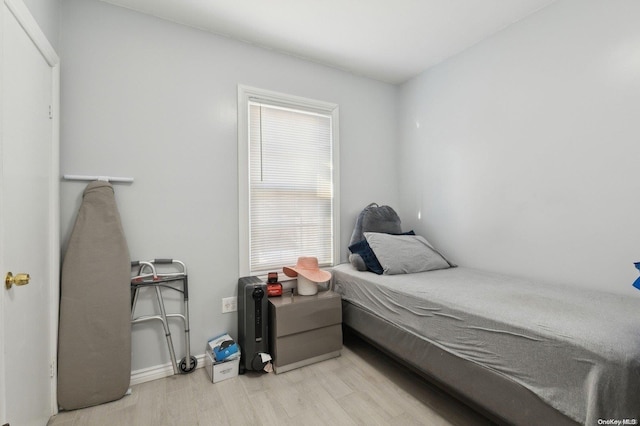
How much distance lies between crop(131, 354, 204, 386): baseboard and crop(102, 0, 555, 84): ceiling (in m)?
2.62

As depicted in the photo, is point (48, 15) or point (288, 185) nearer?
point (48, 15)

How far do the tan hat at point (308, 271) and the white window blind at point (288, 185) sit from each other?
175 mm

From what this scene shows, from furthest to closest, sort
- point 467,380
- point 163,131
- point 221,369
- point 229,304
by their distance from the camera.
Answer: point 229,304 → point 163,131 → point 221,369 → point 467,380

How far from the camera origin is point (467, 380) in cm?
151

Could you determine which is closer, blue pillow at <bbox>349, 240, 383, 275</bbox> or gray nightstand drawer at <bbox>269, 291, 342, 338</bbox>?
gray nightstand drawer at <bbox>269, 291, 342, 338</bbox>

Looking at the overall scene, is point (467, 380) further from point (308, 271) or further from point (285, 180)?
point (285, 180)

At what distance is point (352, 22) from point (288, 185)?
1.43 meters

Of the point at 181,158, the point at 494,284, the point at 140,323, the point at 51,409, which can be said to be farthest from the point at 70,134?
the point at 494,284

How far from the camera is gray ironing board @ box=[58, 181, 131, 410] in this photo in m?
1.73

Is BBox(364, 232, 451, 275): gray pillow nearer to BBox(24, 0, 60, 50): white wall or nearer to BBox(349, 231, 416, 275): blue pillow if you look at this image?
BBox(349, 231, 416, 275): blue pillow

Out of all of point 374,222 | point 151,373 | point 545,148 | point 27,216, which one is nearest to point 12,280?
point 27,216

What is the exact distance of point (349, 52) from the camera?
105 inches

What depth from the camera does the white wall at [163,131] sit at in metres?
1.93

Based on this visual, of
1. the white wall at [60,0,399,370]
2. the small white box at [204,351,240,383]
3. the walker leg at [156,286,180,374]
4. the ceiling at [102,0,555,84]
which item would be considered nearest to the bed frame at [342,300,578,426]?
the small white box at [204,351,240,383]
